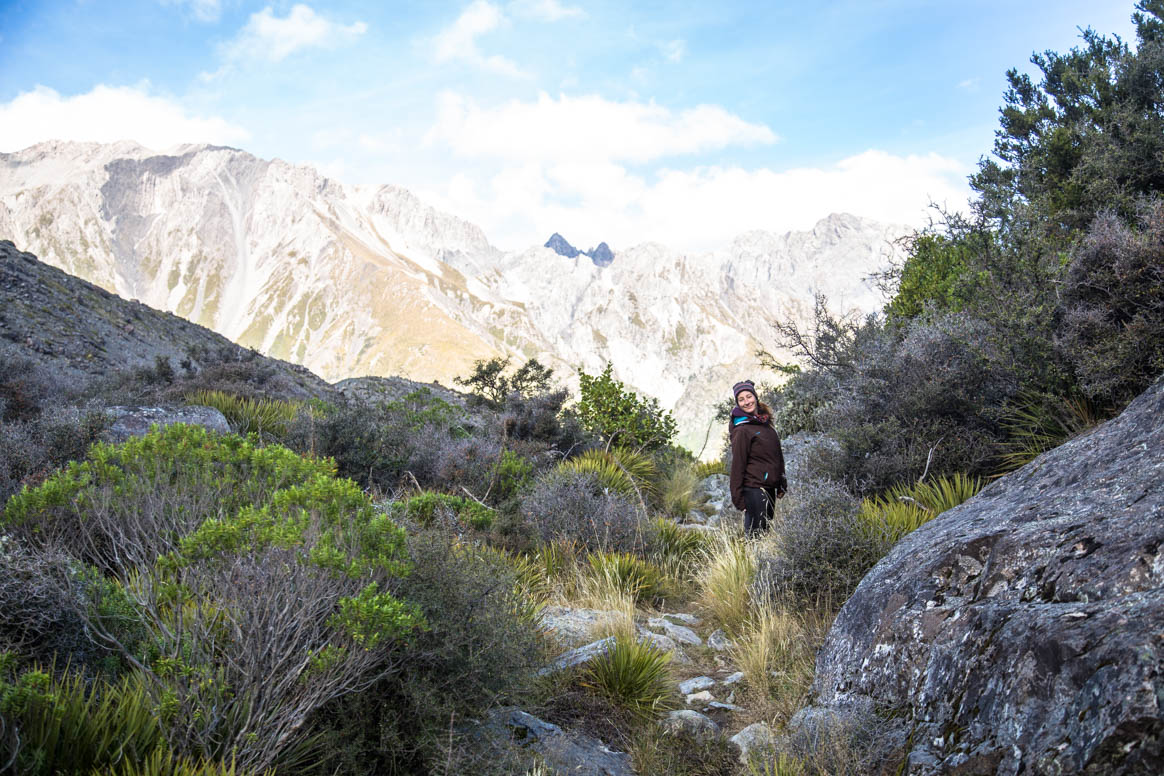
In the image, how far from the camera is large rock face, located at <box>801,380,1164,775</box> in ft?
5.50

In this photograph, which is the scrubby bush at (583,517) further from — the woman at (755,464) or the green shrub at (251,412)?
the green shrub at (251,412)

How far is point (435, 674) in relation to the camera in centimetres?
296

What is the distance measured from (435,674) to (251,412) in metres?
8.86

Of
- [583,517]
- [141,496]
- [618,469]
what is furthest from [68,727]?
[618,469]

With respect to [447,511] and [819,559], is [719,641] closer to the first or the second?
[819,559]

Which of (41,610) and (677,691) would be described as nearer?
(41,610)

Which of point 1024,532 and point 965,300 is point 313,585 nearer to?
point 1024,532

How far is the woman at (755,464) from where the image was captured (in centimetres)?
701

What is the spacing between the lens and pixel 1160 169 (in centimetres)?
1275

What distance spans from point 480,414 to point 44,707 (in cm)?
1295

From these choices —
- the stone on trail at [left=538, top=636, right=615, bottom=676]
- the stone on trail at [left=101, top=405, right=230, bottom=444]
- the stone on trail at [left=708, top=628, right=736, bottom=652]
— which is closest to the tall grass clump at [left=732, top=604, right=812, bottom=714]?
the stone on trail at [left=708, top=628, right=736, bottom=652]

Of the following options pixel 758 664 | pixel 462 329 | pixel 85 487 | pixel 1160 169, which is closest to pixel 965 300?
pixel 1160 169

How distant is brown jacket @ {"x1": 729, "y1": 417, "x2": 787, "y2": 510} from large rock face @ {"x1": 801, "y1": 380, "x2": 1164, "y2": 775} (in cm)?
309

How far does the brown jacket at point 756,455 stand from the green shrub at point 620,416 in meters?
6.51
